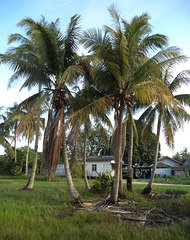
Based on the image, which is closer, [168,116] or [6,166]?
[168,116]

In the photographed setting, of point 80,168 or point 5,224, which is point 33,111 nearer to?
point 5,224

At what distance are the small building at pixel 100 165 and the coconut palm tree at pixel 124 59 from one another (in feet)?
71.2

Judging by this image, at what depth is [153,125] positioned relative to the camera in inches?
607

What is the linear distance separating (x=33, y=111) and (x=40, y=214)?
4.06 metres

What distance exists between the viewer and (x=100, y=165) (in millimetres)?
32312

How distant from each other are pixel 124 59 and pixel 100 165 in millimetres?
24641

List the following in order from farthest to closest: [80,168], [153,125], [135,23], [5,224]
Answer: [80,168] → [153,125] → [135,23] → [5,224]

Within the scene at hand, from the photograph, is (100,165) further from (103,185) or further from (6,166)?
(103,185)

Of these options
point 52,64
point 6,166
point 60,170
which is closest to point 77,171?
point 60,170

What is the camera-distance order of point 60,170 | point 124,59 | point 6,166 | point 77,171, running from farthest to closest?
A: point 60,170 < point 6,166 < point 77,171 < point 124,59

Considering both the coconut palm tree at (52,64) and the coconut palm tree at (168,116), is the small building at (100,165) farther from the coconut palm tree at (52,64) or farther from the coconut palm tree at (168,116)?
the coconut palm tree at (52,64)

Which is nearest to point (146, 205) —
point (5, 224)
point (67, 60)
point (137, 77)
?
point (137, 77)

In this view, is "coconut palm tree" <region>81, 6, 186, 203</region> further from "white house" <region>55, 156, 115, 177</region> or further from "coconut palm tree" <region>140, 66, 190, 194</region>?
"white house" <region>55, 156, 115, 177</region>

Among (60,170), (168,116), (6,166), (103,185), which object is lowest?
(60,170)
